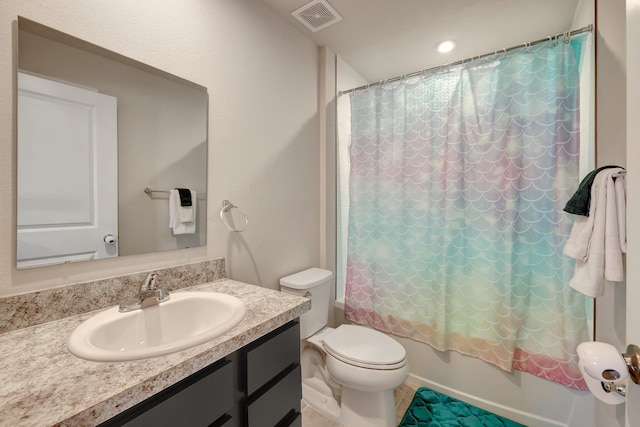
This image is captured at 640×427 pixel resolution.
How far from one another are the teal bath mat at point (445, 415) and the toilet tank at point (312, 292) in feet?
2.43

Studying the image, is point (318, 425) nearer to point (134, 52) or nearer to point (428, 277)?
point (428, 277)

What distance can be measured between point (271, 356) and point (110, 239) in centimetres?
75

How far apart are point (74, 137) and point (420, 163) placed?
1.73m

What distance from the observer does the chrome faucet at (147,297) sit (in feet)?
3.01

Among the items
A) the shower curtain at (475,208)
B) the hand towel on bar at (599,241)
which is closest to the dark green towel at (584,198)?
the hand towel on bar at (599,241)

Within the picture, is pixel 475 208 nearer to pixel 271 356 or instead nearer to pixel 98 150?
pixel 271 356

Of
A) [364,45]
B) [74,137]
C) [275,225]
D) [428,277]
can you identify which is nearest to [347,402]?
[428,277]

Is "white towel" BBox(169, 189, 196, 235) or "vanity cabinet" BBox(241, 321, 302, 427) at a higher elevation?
"white towel" BBox(169, 189, 196, 235)

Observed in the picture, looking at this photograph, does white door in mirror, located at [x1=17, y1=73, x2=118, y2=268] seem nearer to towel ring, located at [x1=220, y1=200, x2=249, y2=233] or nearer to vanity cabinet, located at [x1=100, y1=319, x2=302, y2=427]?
towel ring, located at [x1=220, y1=200, x2=249, y2=233]

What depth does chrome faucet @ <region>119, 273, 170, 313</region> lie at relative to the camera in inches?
36.1

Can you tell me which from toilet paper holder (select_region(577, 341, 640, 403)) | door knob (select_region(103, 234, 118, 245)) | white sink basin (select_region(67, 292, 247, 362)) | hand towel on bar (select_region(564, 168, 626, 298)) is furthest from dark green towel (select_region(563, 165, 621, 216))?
door knob (select_region(103, 234, 118, 245))

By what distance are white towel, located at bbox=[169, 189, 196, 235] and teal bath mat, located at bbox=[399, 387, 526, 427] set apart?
1.62 m

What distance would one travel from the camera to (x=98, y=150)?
97 centimetres

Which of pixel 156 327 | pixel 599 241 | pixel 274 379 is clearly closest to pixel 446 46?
pixel 599 241
